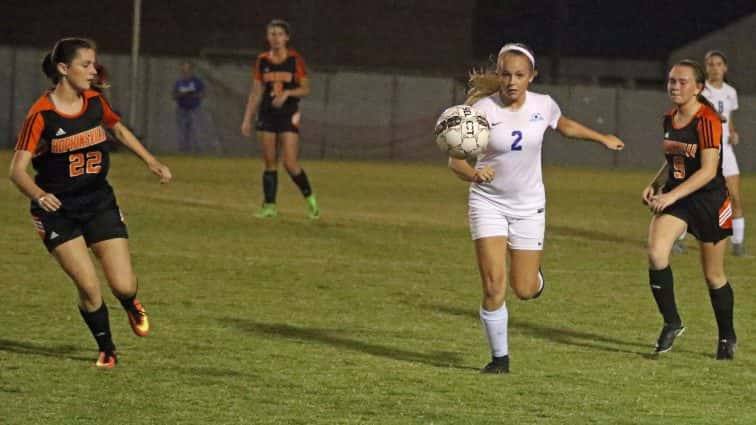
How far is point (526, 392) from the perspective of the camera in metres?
8.18

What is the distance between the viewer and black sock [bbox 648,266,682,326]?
9.64m

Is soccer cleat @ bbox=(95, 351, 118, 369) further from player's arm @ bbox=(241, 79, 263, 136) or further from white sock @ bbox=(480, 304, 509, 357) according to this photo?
player's arm @ bbox=(241, 79, 263, 136)

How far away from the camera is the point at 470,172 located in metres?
8.38

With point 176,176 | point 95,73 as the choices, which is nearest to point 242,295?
point 95,73

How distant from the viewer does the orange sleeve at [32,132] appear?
8.31 meters

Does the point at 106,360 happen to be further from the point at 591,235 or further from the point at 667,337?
the point at 591,235

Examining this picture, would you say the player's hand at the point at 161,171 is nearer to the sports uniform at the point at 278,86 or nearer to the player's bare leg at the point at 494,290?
the player's bare leg at the point at 494,290

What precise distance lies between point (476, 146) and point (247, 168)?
74.6ft

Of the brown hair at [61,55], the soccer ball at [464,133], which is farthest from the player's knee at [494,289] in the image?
the brown hair at [61,55]

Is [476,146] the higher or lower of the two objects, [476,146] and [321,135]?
the higher

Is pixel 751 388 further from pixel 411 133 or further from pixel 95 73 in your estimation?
pixel 411 133

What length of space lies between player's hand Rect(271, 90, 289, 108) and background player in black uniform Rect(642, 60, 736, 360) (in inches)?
323

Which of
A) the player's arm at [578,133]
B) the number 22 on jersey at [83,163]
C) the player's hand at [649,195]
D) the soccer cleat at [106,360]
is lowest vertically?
the soccer cleat at [106,360]

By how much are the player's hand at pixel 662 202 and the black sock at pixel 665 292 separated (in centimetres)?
54
